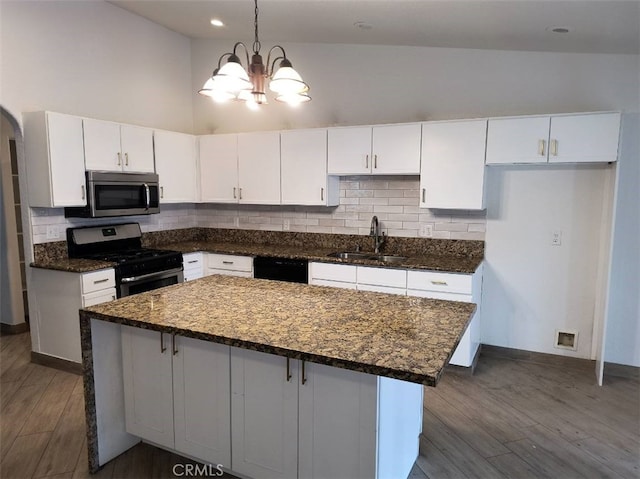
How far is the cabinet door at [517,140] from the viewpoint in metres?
3.26

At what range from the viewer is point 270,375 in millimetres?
1905

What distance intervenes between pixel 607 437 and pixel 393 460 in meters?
1.60

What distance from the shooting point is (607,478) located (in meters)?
2.27

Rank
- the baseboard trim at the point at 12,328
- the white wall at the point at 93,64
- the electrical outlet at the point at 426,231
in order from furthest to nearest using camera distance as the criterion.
Result: the baseboard trim at the point at 12,328 → the electrical outlet at the point at 426,231 → the white wall at the point at 93,64

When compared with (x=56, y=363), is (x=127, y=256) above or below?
above

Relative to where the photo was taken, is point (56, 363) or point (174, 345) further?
point (56, 363)

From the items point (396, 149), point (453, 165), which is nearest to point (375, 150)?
point (396, 149)

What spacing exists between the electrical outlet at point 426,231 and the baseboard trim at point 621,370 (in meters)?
1.76

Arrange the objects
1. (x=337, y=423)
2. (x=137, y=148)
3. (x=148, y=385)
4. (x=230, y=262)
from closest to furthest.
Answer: (x=337, y=423)
(x=148, y=385)
(x=137, y=148)
(x=230, y=262)

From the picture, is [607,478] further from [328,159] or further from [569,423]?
[328,159]

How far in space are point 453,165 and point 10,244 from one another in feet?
14.5

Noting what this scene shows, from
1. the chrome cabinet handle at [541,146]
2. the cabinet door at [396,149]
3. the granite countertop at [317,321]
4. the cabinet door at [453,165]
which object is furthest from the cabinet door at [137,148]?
the chrome cabinet handle at [541,146]

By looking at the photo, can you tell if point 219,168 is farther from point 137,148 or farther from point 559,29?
point 559,29

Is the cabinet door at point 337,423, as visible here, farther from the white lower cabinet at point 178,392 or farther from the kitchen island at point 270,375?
the white lower cabinet at point 178,392
